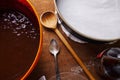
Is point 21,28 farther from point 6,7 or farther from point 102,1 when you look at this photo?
point 102,1

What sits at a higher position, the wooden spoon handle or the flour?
the flour

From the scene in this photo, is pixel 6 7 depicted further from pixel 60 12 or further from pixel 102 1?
pixel 102 1

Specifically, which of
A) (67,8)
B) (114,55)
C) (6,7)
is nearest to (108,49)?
(114,55)

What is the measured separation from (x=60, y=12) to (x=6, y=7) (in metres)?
0.13

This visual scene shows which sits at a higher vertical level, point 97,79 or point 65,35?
point 65,35

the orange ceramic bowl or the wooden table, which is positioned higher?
the orange ceramic bowl

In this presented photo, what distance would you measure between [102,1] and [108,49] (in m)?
0.12

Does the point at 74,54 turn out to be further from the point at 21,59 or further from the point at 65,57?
the point at 21,59

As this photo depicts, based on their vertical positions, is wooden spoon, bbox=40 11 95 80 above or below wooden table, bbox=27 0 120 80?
above

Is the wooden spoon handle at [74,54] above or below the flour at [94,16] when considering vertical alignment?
below

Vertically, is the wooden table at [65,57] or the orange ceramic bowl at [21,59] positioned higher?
the orange ceramic bowl at [21,59]

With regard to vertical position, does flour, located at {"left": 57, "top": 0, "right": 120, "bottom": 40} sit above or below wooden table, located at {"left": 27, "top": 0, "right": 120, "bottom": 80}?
above

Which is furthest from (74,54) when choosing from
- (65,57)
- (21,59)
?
(21,59)

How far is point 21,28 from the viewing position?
688mm
